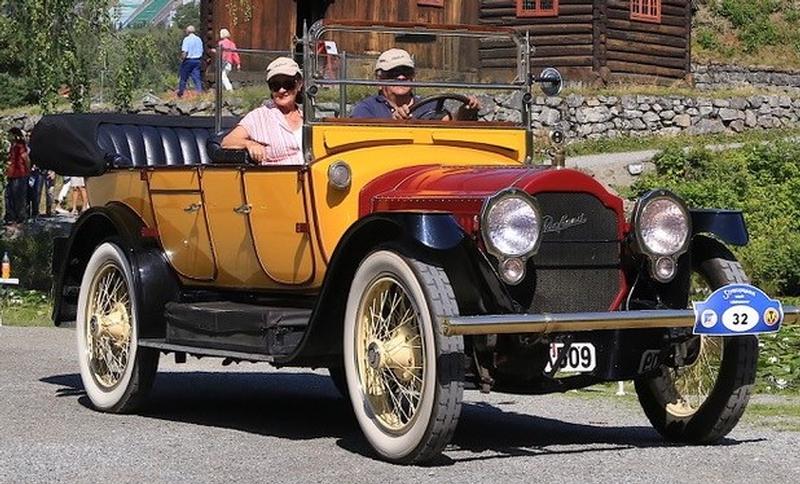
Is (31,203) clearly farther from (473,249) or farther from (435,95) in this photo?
(473,249)

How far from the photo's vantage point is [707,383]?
28.1ft

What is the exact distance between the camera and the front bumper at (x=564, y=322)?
727 centimetres

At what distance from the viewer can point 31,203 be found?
29.2 meters

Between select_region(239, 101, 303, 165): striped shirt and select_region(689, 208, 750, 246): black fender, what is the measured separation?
7.23 feet

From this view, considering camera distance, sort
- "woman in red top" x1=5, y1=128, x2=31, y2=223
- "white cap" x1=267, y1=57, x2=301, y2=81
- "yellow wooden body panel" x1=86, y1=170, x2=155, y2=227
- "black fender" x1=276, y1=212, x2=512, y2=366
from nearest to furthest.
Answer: "black fender" x1=276, y1=212, x2=512, y2=366 < "white cap" x1=267, y1=57, x2=301, y2=81 < "yellow wooden body panel" x1=86, y1=170, x2=155, y2=227 < "woman in red top" x1=5, y1=128, x2=31, y2=223

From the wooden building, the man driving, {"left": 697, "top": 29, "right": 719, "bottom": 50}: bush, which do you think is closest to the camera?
the man driving

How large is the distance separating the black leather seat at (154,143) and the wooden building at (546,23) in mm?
24243

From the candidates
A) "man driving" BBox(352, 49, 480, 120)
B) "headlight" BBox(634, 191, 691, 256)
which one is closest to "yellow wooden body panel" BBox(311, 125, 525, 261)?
"man driving" BBox(352, 49, 480, 120)

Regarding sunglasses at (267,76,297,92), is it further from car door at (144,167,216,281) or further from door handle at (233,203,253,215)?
door handle at (233,203,253,215)

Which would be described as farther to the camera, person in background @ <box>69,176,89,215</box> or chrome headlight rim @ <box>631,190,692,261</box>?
person in background @ <box>69,176,89,215</box>

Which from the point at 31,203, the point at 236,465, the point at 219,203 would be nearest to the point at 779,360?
the point at 219,203

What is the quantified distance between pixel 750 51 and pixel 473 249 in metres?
37.6

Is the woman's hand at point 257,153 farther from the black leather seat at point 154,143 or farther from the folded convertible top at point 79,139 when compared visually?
the black leather seat at point 154,143

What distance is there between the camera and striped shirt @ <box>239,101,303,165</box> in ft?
31.3
